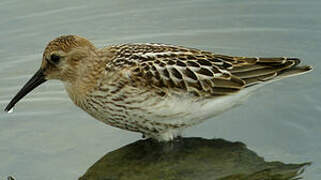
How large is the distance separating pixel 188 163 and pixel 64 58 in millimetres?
2100

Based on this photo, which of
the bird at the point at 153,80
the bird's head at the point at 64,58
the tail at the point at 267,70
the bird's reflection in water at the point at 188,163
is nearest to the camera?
the bird's reflection in water at the point at 188,163

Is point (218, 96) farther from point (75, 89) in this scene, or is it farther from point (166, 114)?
point (75, 89)

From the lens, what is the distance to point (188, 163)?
8898mm

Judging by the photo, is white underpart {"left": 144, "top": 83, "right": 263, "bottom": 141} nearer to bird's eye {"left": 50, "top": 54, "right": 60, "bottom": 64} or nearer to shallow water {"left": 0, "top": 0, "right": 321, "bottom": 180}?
shallow water {"left": 0, "top": 0, "right": 321, "bottom": 180}

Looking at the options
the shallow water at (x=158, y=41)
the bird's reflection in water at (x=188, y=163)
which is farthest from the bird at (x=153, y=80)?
the shallow water at (x=158, y=41)

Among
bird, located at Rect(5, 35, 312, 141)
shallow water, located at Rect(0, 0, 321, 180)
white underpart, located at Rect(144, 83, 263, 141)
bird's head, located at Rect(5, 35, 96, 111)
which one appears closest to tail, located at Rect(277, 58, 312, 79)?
bird, located at Rect(5, 35, 312, 141)

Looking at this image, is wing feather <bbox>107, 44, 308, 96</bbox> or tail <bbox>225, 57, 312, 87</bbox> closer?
wing feather <bbox>107, 44, 308, 96</bbox>

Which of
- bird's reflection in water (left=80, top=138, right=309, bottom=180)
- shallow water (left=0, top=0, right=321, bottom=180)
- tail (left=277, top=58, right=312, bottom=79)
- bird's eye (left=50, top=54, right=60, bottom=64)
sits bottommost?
bird's reflection in water (left=80, top=138, right=309, bottom=180)

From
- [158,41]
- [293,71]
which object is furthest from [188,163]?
[158,41]

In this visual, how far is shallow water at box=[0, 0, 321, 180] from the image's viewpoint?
9.11m

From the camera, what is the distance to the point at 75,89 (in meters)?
9.08

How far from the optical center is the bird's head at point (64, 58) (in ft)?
29.1

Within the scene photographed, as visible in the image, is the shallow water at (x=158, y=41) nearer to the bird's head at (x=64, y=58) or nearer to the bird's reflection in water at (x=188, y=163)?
the bird's reflection in water at (x=188, y=163)

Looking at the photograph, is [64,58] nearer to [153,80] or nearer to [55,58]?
[55,58]
